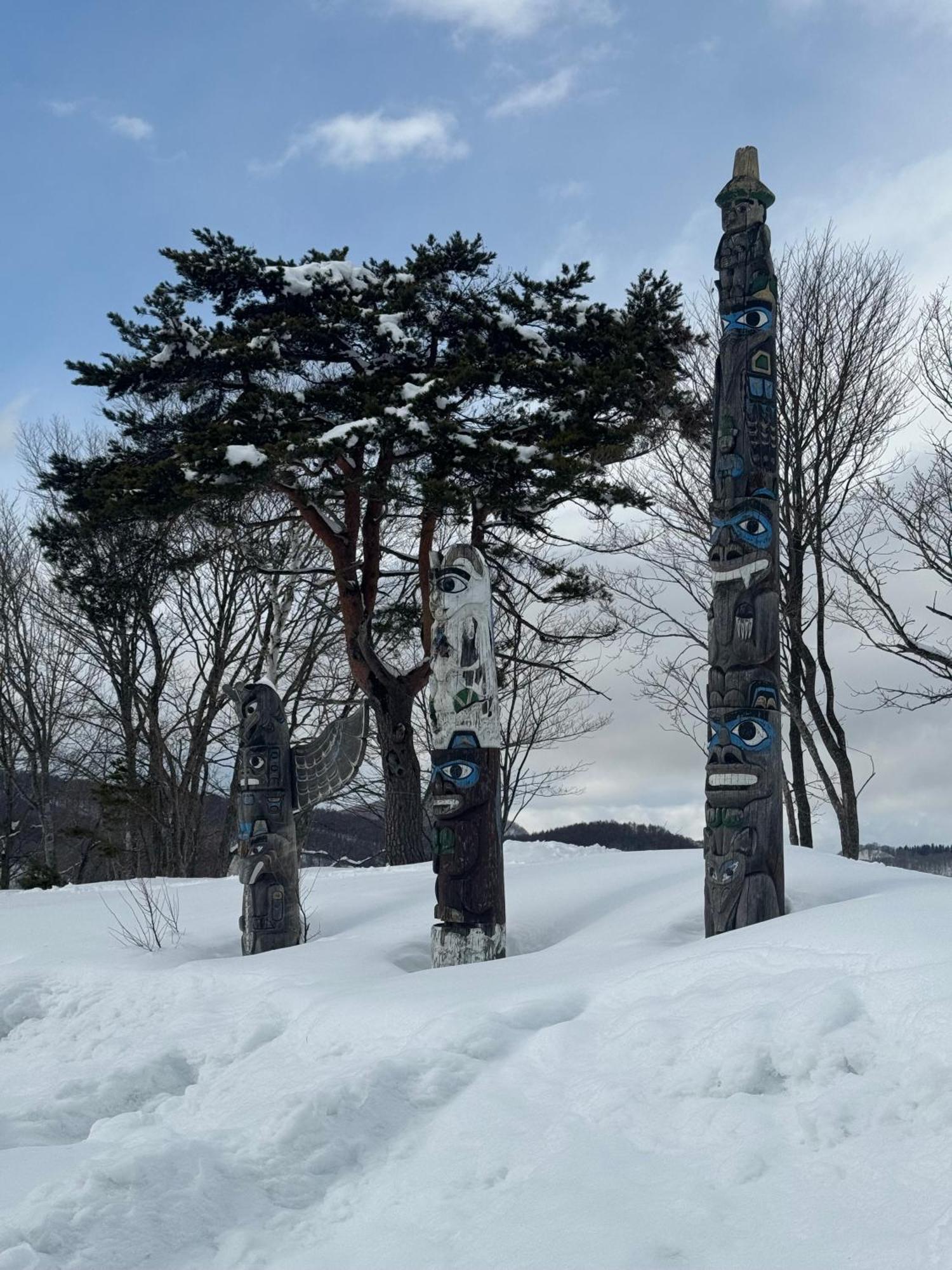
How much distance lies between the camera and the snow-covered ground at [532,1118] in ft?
12.2

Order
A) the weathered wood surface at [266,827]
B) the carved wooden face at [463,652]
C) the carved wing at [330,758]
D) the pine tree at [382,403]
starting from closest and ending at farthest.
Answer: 1. the carved wooden face at [463,652]
2. the weathered wood surface at [266,827]
3. the carved wing at [330,758]
4. the pine tree at [382,403]

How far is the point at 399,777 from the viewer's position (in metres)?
16.8

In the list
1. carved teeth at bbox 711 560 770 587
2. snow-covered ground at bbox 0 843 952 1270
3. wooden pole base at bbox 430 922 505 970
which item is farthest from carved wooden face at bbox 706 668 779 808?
wooden pole base at bbox 430 922 505 970

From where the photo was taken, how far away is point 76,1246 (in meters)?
3.69

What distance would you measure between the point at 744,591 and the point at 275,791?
4.64 metres

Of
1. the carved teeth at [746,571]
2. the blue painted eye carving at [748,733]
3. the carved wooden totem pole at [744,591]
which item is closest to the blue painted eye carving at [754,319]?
the carved wooden totem pole at [744,591]

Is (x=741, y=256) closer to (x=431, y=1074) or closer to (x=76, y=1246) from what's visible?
(x=431, y=1074)

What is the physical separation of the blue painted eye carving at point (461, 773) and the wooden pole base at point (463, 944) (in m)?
1.04

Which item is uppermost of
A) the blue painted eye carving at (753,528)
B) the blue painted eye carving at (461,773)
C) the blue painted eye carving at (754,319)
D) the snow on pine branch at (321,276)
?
the snow on pine branch at (321,276)

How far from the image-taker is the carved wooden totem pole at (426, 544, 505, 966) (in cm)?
803

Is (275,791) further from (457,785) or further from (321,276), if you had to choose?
(321,276)

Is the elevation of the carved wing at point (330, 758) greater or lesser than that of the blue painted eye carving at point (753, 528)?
lesser

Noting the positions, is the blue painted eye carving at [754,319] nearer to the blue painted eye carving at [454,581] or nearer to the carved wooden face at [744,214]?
the carved wooden face at [744,214]

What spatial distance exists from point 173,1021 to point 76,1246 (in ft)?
9.95
